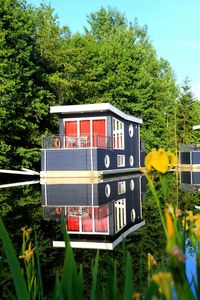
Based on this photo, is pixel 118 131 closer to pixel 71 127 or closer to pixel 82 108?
pixel 71 127

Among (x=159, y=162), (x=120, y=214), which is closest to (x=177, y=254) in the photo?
(x=159, y=162)

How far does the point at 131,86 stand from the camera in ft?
107

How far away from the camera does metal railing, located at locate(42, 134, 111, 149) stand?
1658 cm

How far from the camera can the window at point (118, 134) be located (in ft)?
61.6

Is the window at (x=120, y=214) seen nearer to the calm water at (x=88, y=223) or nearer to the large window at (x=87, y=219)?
the calm water at (x=88, y=223)

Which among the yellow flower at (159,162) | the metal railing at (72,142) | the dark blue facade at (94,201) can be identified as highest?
the metal railing at (72,142)

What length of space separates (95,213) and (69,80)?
19.3m

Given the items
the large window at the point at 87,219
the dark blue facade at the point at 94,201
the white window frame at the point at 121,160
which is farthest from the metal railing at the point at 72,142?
the large window at the point at 87,219

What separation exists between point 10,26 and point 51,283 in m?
20.7

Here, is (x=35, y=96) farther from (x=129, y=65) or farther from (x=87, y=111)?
(x=129, y=65)

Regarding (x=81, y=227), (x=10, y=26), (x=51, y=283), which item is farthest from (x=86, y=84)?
(x=51, y=283)

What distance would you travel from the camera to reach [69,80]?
26188 millimetres

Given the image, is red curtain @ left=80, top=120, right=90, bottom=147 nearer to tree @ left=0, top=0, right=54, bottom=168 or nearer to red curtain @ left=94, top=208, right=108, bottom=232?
tree @ left=0, top=0, right=54, bottom=168

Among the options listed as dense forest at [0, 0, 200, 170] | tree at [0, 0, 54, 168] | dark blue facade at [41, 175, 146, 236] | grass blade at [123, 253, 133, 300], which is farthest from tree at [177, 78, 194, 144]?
grass blade at [123, 253, 133, 300]
